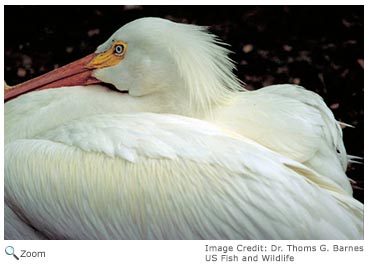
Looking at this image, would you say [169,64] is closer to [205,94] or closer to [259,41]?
[205,94]

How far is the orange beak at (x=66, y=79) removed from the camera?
1.63m

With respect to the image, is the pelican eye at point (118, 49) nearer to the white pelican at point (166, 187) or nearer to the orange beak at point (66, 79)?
the orange beak at point (66, 79)

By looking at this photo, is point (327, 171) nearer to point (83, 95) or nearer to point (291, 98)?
point (291, 98)

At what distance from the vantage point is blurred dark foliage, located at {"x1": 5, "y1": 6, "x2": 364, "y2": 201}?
7.46 feet

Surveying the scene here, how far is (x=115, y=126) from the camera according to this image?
1.38m

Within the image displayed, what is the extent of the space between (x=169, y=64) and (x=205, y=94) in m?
0.11

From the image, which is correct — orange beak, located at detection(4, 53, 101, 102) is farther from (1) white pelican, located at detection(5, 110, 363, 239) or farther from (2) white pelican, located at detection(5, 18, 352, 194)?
(1) white pelican, located at detection(5, 110, 363, 239)

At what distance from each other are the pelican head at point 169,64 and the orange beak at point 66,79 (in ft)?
0.17

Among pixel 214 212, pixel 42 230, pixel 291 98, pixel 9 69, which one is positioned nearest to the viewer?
pixel 214 212

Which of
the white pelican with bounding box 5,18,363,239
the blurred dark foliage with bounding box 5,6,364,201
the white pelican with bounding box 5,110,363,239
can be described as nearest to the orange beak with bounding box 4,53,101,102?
the white pelican with bounding box 5,18,363,239

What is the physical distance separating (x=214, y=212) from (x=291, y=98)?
0.44 meters
